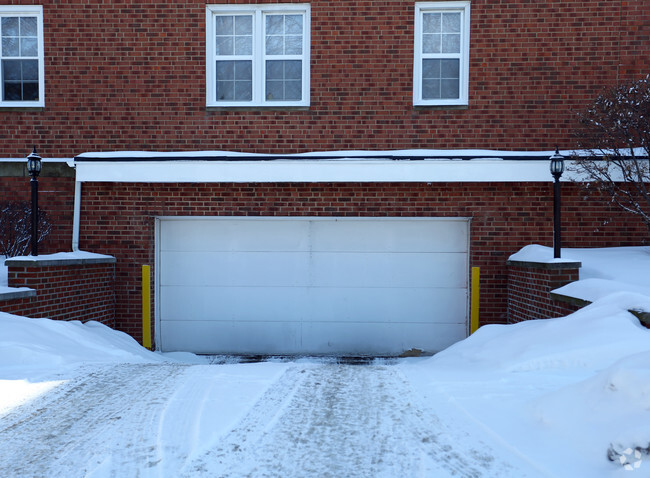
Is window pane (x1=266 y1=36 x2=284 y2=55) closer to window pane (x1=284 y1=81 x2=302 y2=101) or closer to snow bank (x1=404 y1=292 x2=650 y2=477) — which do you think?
window pane (x1=284 y1=81 x2=302 y2=101)

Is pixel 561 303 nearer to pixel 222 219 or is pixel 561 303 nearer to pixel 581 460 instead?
pixel 581 460

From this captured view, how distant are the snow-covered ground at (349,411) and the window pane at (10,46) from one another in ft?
18.2

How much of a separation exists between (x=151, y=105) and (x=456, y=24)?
543 cm

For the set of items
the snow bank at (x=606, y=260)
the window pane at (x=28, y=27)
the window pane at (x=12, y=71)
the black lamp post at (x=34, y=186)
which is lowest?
the snow bank at (x=606, y=260)

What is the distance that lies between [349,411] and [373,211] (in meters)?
5.15

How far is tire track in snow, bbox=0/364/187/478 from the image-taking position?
3822mm

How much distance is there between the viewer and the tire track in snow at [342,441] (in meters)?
3.73

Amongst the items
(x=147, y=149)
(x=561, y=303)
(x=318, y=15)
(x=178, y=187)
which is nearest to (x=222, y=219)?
(x=178, y=187)

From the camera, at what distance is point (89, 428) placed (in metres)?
4.50

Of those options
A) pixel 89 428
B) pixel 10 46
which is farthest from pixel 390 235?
pixel 10 46

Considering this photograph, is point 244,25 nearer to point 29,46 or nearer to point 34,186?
point 29,46

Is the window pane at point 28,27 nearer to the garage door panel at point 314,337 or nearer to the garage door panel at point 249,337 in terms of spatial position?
the garage door panel at point 314,337

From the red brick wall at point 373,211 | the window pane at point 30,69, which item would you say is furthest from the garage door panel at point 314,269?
the window pane at point 30,69

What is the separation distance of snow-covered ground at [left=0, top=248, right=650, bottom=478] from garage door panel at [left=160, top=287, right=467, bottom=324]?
266cm
